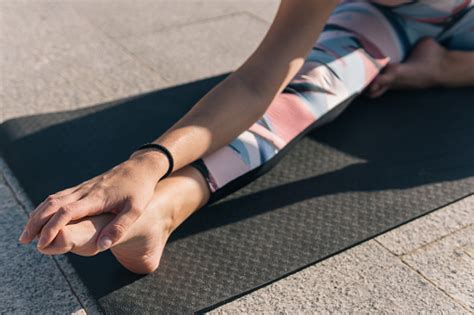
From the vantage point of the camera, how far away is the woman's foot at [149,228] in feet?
3.92

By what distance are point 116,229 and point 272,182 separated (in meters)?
0.66

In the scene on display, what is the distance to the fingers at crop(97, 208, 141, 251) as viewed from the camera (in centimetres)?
121

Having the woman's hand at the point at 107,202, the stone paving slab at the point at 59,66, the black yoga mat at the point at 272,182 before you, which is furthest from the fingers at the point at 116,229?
the stone paving slab at the point at 59,66

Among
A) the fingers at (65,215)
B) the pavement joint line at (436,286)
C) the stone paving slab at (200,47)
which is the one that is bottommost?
the stone paving slab at (200,47)

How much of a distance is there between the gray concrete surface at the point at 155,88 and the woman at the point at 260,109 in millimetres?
251

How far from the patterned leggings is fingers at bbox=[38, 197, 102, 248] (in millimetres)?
372

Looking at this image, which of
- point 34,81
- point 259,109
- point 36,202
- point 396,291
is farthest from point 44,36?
point 396,291

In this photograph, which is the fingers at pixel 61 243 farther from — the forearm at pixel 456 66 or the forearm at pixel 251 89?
the forearm at pixel 456 66

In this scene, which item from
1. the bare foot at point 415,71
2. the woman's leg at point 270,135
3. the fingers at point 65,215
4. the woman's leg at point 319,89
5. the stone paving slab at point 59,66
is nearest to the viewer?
the fingers at point 65,215

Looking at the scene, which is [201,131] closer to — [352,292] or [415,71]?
[352,292]

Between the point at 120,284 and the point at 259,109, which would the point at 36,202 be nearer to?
the point at 120,284

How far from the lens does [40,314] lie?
Answer: 4.44ft

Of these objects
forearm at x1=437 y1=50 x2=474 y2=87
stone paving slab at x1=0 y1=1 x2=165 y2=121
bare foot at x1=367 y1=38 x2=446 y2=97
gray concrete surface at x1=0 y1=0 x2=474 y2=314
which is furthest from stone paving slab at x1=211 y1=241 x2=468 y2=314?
stone paving slab at x1=0 y1=1 x2=165 y2=121

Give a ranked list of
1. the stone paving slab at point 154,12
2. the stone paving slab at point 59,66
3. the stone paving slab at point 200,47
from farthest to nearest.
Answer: the stone paving slab at point 154,12
the stone paving slab at point 200,47
the stone paving slab at point 59,66
